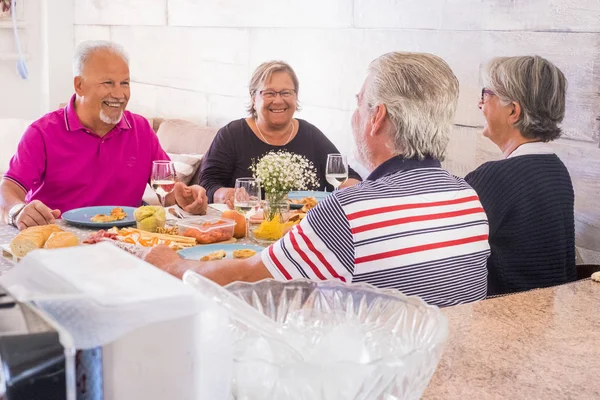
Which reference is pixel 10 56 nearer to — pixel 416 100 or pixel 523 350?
pixel 416 100

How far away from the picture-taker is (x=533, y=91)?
2621 mm

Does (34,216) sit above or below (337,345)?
below

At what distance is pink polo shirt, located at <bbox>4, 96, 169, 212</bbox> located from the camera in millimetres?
3031

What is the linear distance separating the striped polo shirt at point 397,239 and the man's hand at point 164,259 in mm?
251

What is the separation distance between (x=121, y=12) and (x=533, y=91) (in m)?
3.92

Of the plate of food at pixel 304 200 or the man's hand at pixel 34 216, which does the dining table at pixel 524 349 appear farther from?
the man's hand at pixel 34 216

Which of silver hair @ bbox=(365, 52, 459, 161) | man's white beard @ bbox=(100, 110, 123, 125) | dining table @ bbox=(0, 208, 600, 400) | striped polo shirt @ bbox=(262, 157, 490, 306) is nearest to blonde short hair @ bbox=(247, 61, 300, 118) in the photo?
man's white beard @ bbox=(100, 110, 123, 125)

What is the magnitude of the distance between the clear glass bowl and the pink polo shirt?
2136 millimetres

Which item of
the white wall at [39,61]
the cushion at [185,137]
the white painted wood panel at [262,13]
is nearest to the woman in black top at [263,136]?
the white painted wood panel at [262,13]

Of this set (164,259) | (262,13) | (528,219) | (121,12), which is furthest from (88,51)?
(121,12)

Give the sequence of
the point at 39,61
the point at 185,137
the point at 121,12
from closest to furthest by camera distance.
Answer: the point at 185,137, the point at 121,12, the point at 39,61

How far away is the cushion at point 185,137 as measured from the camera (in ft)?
15.4

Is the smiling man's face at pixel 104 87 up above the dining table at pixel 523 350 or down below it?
above

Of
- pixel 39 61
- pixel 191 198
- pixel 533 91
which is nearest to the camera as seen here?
pixel 533 91
